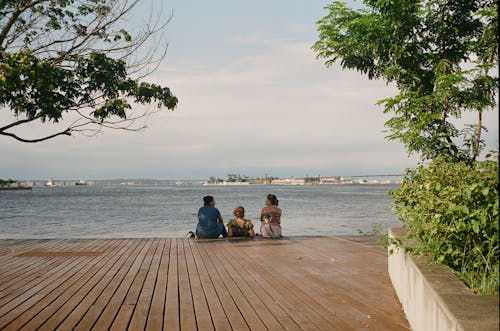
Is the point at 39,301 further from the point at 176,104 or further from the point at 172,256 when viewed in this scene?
the point at 176,104

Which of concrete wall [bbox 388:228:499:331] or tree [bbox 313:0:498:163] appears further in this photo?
tree [bbox 313:0:498:163]

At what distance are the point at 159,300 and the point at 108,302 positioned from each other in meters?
0.56

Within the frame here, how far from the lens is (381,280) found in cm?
615

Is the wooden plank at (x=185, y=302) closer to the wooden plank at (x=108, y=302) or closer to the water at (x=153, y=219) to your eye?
the wooden plank at (x=108, y=302)

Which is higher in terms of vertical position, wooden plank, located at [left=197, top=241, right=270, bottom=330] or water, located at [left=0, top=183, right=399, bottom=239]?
wooden plank, located at [left=197, top=241, right=270, bottom=330]

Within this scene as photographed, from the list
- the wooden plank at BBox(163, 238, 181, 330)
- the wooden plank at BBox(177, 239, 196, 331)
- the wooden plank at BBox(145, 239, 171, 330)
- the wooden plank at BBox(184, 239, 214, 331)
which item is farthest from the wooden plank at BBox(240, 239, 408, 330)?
the wooden plank at BBox(145, 239, 171, 330)

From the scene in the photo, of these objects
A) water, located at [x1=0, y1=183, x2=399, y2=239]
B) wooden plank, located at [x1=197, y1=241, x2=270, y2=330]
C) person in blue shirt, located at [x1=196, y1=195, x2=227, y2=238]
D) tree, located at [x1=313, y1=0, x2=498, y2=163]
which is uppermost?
tree, located at [x1=313, y1=0, x2=498, y2=163]

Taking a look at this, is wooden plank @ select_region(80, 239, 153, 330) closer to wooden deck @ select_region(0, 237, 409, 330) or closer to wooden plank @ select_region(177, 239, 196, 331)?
wooden deck @ select_region(0, 237, 409, 330)

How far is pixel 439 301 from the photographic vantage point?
9.77 feet

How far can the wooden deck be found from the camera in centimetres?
432

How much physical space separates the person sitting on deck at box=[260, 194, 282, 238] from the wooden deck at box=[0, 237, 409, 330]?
4.90ft

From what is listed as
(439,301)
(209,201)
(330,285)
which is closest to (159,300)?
(330,285)

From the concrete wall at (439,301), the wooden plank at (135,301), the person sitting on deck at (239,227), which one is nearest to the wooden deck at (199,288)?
the wooden plank at (135,301)

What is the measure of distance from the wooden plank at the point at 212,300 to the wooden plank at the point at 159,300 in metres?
0.50
